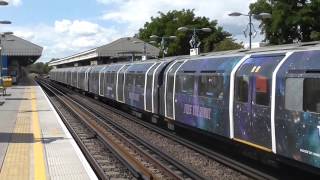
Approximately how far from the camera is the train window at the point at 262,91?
36.3ft

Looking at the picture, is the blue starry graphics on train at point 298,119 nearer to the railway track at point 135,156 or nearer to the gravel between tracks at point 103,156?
the railway track at point 135,156

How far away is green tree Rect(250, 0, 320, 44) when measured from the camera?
66.0 metres

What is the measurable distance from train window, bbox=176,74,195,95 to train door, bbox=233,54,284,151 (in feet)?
11.9

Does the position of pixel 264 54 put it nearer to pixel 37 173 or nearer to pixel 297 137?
pixel 297 137

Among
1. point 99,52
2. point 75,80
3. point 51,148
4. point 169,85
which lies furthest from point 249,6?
point 51,148

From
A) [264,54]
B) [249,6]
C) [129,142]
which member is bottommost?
[129,142]

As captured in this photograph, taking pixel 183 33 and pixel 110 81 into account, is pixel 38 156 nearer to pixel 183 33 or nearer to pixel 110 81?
pixel 110 81

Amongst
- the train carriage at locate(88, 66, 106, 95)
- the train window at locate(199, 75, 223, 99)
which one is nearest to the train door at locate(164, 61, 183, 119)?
the train window at locate(199, 75, 223, 99)

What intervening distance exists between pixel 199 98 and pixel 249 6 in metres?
60.8

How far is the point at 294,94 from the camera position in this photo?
10.1 metres

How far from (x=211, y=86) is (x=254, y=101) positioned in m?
3.01

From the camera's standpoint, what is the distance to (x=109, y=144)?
16.8 meters

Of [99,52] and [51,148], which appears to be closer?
[51,148]

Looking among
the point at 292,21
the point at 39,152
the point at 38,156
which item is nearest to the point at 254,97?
the point at 38,156
